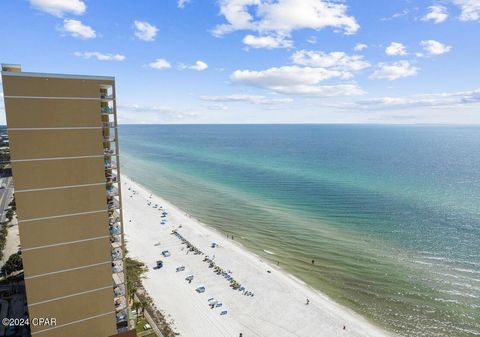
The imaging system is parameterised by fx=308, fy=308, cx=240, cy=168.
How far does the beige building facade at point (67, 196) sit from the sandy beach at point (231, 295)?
1461 cm

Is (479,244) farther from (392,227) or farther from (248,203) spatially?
(248,203)

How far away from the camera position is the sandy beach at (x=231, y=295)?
125 feet

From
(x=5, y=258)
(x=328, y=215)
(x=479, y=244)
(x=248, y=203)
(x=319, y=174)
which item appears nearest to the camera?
(x=5, y=258)

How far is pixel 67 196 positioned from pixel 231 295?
28569 mm

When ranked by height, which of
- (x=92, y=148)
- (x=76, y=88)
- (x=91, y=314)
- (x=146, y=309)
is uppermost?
(x=76, y=88)

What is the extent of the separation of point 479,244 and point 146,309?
65439 millimetres

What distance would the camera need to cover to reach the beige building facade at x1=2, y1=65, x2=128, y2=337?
2261cm

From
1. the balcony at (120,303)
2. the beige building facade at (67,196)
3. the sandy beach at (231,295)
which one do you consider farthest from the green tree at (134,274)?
the beige building facade at (67,196)

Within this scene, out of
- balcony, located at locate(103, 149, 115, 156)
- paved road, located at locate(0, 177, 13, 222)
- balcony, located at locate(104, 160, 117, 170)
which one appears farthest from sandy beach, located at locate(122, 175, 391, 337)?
paved road, located at locate(0, 177, 13, 222)

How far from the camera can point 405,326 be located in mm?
40969

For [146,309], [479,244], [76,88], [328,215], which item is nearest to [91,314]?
[146,309]

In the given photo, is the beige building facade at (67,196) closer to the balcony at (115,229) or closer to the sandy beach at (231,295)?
the balcony at (115,229)

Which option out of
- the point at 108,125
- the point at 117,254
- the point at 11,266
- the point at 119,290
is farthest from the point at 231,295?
the point at 11,266

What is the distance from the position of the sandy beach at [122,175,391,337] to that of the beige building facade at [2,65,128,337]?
47.9 ft
